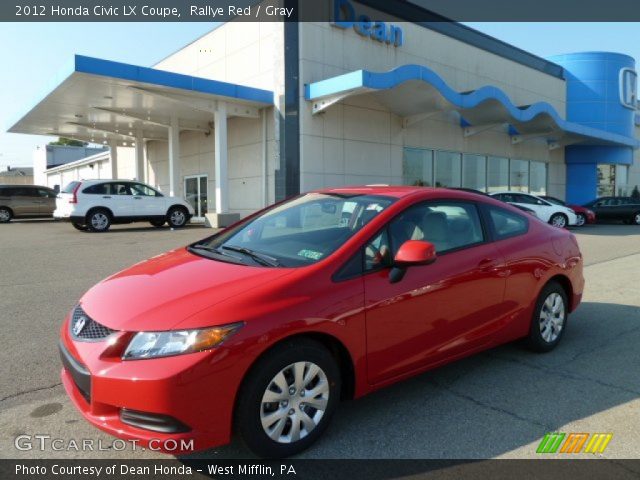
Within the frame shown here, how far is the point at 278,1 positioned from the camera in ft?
56.2

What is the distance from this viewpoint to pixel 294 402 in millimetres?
2840

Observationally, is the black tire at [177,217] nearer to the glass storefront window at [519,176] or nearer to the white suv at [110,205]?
the white suv at [110,205]

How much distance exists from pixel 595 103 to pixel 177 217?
2539 centimetres

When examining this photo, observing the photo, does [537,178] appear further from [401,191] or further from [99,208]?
[401,191]

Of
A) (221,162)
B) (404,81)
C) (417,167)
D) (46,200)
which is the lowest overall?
(46,200)

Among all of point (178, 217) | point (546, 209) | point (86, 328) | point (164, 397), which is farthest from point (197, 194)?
point (164, 397)

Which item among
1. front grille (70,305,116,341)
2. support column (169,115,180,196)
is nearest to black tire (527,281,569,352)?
front grille (70,305,116,341)

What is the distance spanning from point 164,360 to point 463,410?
2.07 meters

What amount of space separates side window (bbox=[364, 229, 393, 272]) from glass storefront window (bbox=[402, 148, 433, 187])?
58.0 feet

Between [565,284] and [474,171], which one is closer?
[565,284]

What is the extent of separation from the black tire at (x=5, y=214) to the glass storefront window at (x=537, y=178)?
26.1 m

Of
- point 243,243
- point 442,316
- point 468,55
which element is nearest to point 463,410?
point 442,316

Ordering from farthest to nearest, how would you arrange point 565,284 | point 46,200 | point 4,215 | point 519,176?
point 519,176, point 46,200, point 4,215, point 565,284

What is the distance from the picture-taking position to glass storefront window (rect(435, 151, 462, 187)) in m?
22.2
